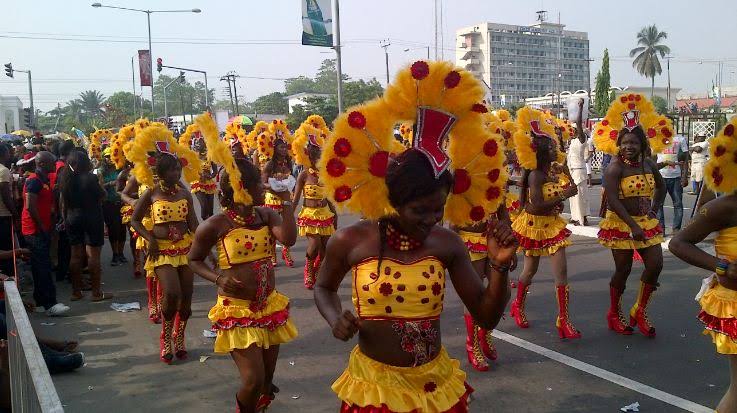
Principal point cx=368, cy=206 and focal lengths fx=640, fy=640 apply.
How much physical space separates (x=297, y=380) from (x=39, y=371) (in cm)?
338

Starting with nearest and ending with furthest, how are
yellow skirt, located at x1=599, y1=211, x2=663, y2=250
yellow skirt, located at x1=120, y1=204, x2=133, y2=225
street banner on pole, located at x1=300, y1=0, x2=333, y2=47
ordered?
1. yellow skirt, located at x1=599, y1=211, x2=663, y2=250
2. yellow skirt, located at x1=120, y1=204, x2=133, y2=225
3. street banner on pole, located at x1=300, y1=0, x2=333, y2=47

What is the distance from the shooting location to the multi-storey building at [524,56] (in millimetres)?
120875

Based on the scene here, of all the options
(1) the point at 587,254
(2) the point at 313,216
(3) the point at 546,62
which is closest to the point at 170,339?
(2) the point at 313,216

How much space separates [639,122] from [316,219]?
449cm

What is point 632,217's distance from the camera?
652cm

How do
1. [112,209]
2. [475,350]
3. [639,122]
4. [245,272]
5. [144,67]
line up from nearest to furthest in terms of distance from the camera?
[245,272]
[475,350]
[639,122]
[112,209]
[144,67]

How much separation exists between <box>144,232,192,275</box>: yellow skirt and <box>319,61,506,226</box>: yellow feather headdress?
3.86 meters

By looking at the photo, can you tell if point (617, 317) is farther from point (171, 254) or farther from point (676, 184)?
point (676, 184)

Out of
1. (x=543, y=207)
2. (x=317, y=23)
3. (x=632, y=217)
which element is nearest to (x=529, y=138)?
(x=543, y=207)

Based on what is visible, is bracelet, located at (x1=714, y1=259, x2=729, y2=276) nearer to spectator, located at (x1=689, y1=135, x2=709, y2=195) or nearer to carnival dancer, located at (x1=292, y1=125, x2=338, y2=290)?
carnival dancer, located at (x1=292, y1=125, x2=338, y2=290)

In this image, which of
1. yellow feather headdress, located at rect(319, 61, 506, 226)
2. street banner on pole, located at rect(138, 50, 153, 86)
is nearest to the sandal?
yellow feather headdress, located at rect(319, 61, 506, 226)

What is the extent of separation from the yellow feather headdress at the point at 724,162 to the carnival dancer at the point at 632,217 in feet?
7.46

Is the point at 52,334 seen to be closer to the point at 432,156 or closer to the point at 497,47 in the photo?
the point at 432,156

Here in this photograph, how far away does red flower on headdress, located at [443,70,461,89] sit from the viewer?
3.02 m
